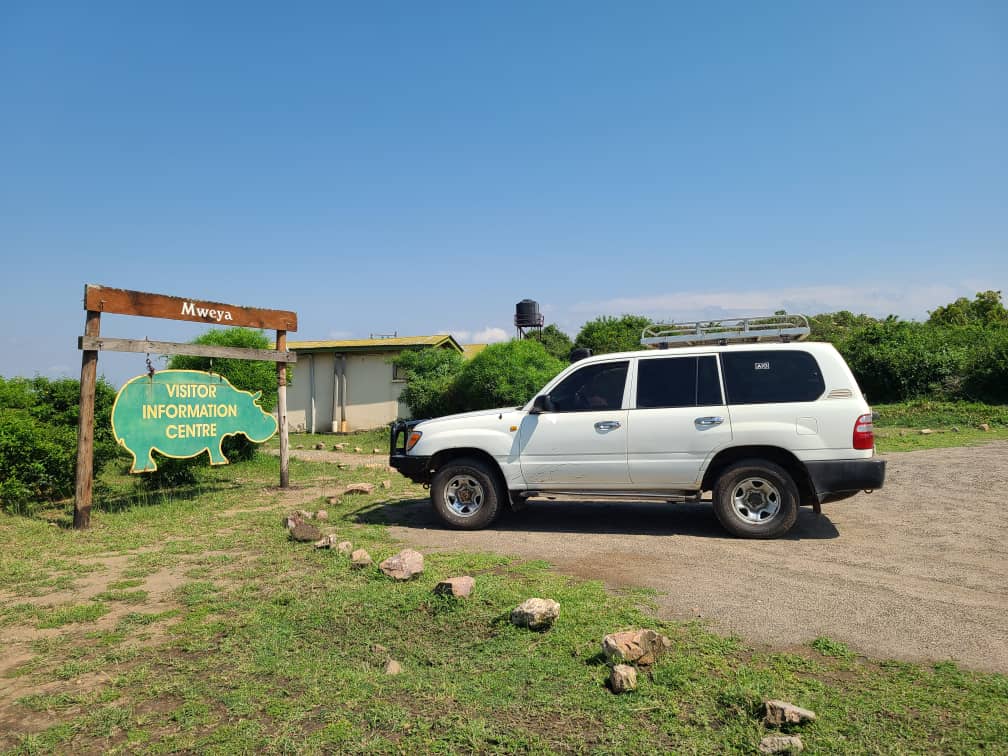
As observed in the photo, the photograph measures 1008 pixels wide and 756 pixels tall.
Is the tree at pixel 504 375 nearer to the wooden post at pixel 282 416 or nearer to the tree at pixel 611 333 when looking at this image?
the wooden post at pixel 282 416

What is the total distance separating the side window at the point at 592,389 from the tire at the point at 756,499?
1.46m

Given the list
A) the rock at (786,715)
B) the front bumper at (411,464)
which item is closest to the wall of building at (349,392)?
the front bumper at (411,464)

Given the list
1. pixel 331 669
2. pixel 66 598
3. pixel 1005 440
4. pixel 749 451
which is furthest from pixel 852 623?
pixel 1005 440

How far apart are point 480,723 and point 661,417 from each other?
15.3 feet

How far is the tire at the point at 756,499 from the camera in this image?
22.8 ft

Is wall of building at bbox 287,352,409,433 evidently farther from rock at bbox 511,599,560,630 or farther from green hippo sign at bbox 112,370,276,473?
rock at bbox 511,599,560,630

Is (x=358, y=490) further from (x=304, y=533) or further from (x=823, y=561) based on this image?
(x=823, y=561)

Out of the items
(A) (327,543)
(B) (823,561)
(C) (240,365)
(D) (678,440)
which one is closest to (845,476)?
(B) (823,561)

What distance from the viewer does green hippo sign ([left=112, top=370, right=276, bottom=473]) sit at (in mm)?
9438

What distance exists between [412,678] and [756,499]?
4574 millimetres

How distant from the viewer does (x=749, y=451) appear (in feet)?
23.6

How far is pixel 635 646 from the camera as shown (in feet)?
12.7

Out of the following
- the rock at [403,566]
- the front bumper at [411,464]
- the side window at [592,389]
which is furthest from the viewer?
the front bumper at [411,464]

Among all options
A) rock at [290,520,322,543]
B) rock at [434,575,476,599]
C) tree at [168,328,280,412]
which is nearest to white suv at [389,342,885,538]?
rock at [290,520,322,543]
